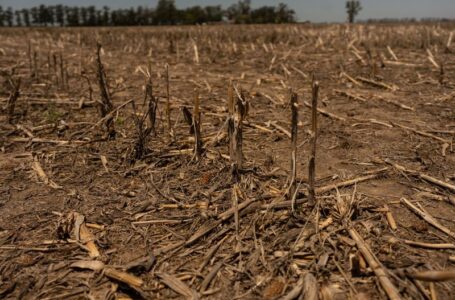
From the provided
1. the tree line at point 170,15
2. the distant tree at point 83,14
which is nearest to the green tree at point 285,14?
the tree line at point 170,15

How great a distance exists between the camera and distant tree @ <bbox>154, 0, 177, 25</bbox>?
203 ft

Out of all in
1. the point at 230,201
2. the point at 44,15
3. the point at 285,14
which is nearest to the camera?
the point at 230,201

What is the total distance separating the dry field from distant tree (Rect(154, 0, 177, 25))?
59420 millimetres

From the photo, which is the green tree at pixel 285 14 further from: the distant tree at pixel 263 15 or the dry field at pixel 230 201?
the dry field at pixel 230 201

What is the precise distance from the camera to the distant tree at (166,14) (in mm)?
61812

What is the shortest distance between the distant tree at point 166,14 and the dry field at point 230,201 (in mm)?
59420

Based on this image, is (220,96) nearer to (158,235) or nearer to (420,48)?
(158,235)

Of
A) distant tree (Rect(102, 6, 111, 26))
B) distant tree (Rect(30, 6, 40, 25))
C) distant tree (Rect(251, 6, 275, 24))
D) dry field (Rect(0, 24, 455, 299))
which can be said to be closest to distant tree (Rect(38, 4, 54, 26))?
distant tree (Rect(30, 6, 40, 25))

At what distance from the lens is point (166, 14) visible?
61969 millimetres

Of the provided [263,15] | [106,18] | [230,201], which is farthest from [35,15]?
[230,201]

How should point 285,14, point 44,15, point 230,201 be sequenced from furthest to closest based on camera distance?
point 44,15, point 285,14, point 230,201

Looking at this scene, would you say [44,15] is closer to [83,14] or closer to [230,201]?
[83,14]

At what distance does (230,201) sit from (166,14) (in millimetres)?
63093

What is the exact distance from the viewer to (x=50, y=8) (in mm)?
84812
